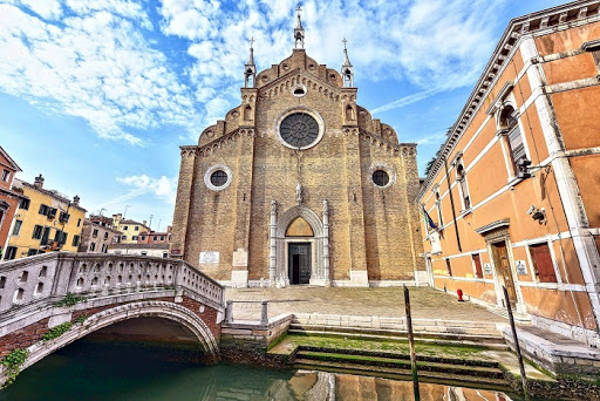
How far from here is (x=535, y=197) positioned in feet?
20.2

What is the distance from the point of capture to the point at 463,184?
34.9ft

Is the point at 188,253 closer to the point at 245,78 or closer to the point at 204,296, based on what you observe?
the point at 204,296

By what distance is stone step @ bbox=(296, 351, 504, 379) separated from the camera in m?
5.34

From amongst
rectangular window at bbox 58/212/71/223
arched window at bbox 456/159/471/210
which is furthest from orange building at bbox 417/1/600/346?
rectangular window at bbox 58/212/71/223

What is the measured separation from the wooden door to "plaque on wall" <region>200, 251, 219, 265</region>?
14665 millimetres

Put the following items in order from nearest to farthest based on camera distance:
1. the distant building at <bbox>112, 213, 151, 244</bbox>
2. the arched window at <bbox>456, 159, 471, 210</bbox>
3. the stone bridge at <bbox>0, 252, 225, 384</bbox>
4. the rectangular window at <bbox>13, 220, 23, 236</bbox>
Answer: the stone bridge at <bbox>0, 252, 225, 384</bbox> < the arched window at <bbox>456, 159, 471, 210</bbox> < the rectangular window at <bbox>13, 220, 23, 236</bbox> < the distant building at <bbox>112, 213, 151, 244</bbox>

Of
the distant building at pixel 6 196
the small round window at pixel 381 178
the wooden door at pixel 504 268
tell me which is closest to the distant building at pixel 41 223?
the distant building at pixel 6 196

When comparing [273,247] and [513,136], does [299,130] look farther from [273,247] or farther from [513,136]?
[513,136]

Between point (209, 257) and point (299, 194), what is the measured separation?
7258 mm

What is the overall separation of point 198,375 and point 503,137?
34.2ft

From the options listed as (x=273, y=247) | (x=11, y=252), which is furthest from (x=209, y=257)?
(x=11, y=252)

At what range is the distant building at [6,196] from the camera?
1466 centimetres

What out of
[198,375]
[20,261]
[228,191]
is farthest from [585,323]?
[228,191]

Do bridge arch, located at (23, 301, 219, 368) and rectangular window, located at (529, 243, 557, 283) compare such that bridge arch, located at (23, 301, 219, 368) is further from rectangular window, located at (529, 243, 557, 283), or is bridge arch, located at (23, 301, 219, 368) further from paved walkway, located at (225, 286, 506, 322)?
rectangular window, located at (529, 243, 557, 283)
